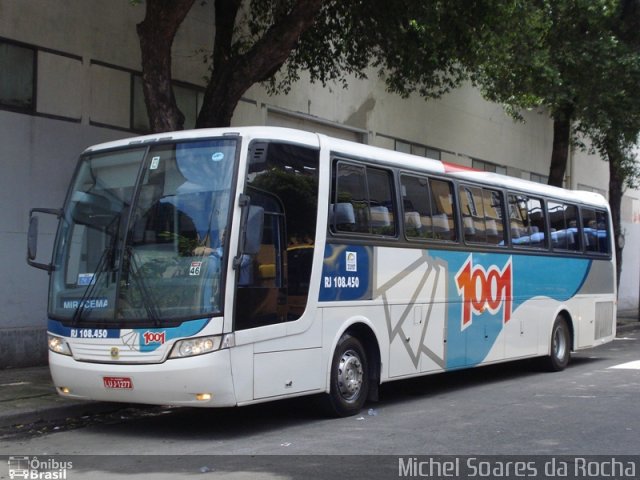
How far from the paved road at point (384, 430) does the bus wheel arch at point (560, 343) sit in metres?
2.35

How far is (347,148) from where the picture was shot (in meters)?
10.4

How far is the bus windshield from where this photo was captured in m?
8.52

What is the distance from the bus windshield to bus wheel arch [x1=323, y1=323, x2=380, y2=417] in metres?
2.10

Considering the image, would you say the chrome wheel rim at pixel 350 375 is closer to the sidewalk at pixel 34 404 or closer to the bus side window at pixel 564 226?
the sidewalk at pixel 34 404

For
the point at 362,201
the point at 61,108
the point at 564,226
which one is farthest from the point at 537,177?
the point at 362,201

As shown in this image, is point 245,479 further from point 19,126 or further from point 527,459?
point 19,126

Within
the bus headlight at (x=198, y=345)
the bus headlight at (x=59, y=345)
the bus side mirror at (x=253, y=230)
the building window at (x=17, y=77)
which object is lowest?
the bus headlight at (x=59, y=345)

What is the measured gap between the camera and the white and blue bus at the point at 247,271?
8.49 m

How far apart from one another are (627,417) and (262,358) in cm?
440

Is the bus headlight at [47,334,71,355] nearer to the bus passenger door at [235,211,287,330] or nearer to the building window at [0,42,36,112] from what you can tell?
the bus passenger door at [235,211,287,330]

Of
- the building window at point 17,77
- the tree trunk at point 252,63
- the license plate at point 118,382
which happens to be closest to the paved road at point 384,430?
the license plate at point 118,382

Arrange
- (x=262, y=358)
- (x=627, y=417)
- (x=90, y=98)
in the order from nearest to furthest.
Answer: (x=262, y=358) → (x=627, y=417) → (x=90, y=98)

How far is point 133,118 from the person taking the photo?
15.3m

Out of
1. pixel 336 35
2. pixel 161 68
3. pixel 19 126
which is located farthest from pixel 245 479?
pixel 336 35
